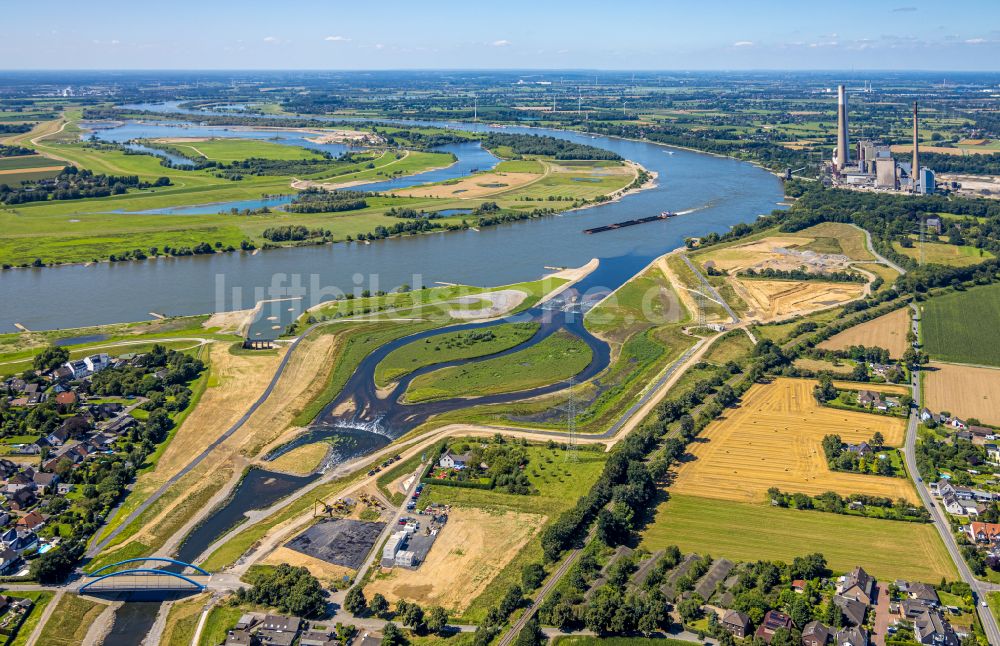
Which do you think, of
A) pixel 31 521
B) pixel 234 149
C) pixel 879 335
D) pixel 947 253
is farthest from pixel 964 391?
pixel 234 149

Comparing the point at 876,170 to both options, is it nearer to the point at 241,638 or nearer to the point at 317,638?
the point at 317,638

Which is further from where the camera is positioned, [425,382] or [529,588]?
[425,382]

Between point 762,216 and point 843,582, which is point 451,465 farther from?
point 762,216

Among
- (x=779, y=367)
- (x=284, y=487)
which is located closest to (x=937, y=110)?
(x=779, y=367)

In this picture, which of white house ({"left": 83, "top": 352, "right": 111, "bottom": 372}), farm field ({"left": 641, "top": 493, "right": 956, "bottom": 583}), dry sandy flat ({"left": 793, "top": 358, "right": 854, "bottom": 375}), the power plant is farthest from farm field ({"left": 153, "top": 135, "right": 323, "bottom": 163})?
farm field ({"left": 641, "top": 493, "right": 956, "bottom": 583})

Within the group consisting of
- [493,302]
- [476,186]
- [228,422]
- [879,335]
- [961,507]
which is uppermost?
[476,186]

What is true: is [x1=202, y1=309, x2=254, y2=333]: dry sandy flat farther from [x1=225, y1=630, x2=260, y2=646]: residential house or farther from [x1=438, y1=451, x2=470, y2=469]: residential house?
[x1=225, y1=630, x2=260, y2=646]: residential house
